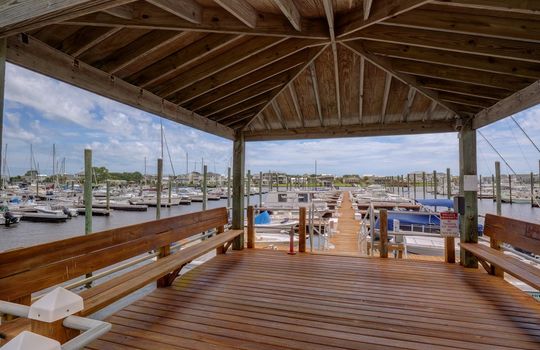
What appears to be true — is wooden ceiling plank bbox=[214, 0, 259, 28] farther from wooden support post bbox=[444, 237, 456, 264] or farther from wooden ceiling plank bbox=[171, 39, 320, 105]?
wooden support post bbox=[444, 237, 456, 264]

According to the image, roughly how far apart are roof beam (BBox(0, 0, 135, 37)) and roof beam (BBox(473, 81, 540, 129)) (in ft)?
12.9

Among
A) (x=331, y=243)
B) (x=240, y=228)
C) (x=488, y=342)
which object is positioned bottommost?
(x=331, y=243)

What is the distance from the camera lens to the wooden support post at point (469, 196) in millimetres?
4492

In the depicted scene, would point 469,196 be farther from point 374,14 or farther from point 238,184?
point 238,184

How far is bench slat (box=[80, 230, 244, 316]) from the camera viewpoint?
2236 millimetres

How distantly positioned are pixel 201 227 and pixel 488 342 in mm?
3689

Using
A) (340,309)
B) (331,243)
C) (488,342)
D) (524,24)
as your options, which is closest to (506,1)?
(524,24)

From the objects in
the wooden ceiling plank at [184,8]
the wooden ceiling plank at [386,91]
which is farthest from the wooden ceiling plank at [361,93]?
the wooden ceiling plank at [184,8]

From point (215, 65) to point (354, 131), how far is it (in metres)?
3.01

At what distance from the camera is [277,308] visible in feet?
10.00

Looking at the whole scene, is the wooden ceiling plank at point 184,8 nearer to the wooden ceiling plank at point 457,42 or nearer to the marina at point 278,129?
the marina at point 278,129

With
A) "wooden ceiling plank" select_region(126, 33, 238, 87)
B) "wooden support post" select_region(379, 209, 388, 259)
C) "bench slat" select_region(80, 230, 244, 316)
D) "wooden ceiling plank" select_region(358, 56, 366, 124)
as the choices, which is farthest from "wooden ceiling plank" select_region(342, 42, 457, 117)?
"bench slat" select_region(80, 230, 244, 316)

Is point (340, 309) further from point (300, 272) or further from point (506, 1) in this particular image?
point (506, 1)

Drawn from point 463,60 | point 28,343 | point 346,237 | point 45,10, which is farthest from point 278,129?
point 346,237
